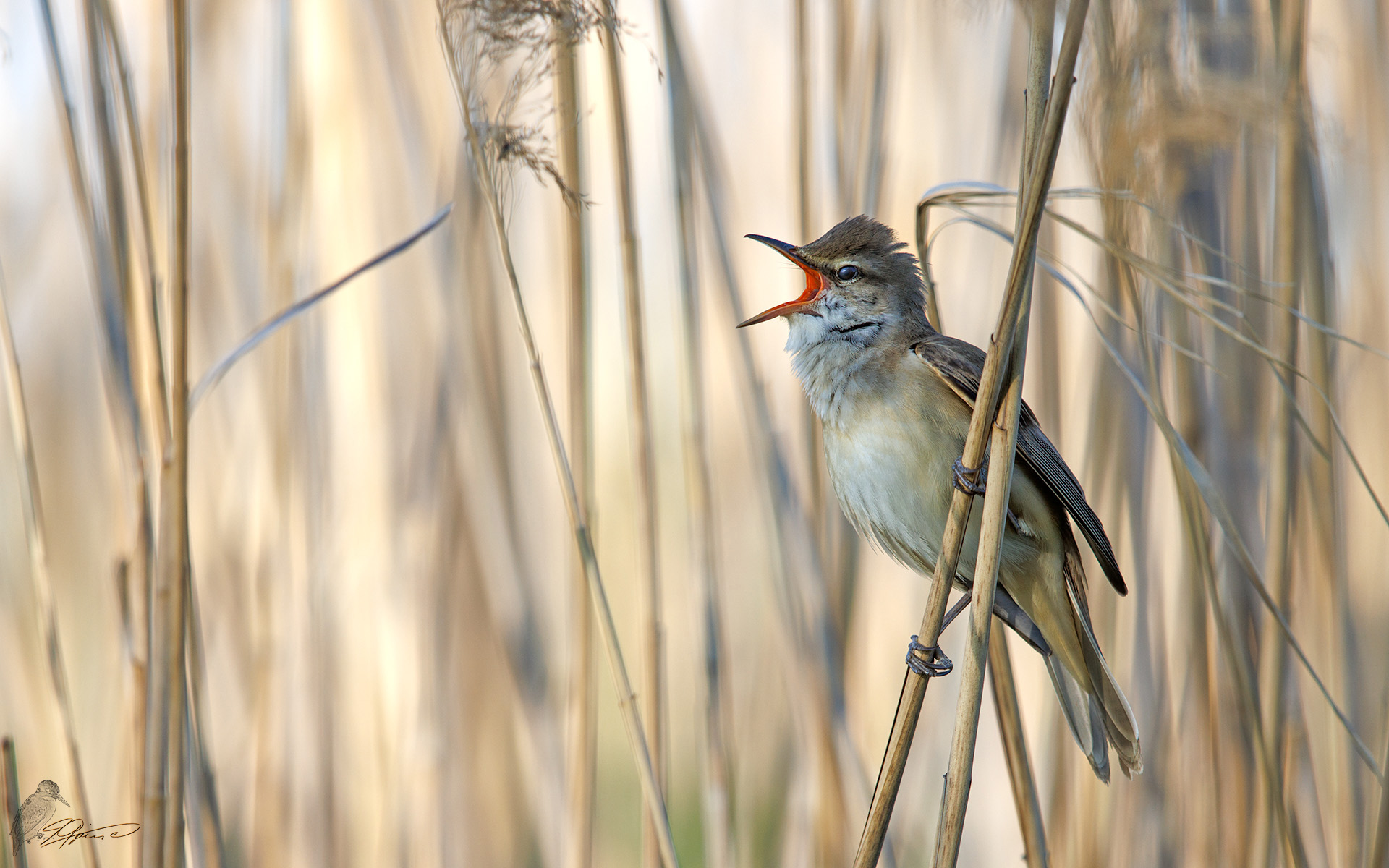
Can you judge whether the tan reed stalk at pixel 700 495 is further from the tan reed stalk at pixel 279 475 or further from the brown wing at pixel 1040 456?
the tan reed stalk at pixel 279 475

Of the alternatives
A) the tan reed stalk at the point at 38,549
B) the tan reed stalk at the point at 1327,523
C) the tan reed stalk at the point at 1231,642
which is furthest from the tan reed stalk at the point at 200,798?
the tan reed stalk at the point at 1327,523

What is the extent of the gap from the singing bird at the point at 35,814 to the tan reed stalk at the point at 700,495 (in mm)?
1156

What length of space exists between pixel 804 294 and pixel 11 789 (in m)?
1.58

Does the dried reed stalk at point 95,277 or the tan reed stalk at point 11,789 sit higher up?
the dried reed stalk at point 95,277

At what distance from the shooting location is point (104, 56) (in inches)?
60.2

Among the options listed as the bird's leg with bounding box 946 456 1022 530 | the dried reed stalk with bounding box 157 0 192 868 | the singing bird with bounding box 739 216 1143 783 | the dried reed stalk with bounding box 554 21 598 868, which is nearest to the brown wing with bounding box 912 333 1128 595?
the singing bird with bounding box 739 216 1143 783

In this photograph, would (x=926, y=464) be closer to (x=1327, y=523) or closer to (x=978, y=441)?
(x=978, y=441)

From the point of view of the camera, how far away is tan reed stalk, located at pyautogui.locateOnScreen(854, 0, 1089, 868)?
0.97 meters

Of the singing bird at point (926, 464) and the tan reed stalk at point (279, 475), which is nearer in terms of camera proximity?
the singing bird at point (926, 464)

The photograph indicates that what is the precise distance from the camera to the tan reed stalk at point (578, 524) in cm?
136

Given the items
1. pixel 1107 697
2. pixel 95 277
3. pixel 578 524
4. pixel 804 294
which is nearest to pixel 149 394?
pixel 95 277

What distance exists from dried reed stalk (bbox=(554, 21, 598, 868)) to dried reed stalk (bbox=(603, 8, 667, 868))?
86mm

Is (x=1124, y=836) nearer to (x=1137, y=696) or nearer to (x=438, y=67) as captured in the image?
(x=1137, y=696)

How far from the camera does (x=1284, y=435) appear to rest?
1787 millimetres
